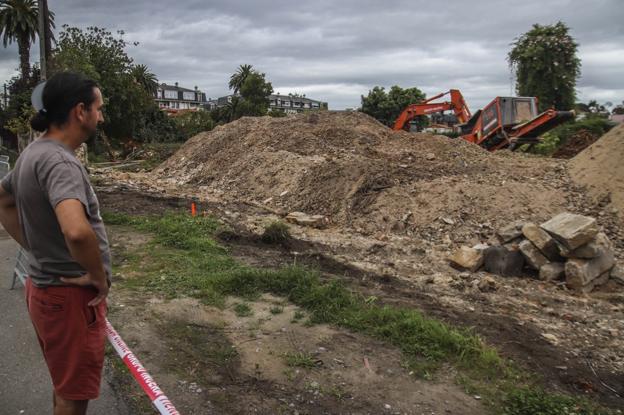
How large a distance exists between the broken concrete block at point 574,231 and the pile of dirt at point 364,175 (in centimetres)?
204

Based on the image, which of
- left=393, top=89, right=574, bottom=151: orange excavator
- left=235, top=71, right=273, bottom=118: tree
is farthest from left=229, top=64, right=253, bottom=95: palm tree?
left=393, top=89, right=574, bottom=151: orange excavator

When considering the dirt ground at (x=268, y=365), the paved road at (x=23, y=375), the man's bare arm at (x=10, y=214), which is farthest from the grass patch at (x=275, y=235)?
the man's bare arm at (x=10, y=214)

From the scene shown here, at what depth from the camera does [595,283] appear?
6.39m

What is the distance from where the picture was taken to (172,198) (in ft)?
41.1

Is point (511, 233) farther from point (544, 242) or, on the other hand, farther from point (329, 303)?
point (329, 303)

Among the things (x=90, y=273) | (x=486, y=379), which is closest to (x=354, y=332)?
(x=486, y=379)

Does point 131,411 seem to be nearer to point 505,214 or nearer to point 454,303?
point 454,303

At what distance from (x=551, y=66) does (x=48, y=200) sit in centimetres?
3156

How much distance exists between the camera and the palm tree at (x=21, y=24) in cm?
3434

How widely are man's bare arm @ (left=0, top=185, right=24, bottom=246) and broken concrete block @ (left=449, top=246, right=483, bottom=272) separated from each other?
5.93 m

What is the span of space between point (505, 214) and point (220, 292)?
18.8 ft

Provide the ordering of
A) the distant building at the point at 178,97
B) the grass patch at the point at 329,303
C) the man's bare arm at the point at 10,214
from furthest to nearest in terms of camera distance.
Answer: the distant building at the point at 178,97 < the grass patch at the point at 329,303 < the man's bare arm at the point at 10,214

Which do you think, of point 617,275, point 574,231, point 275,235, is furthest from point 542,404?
point 275,235

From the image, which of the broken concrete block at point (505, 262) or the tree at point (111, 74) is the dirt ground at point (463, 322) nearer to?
the broken concrete block at point (505, 262)
